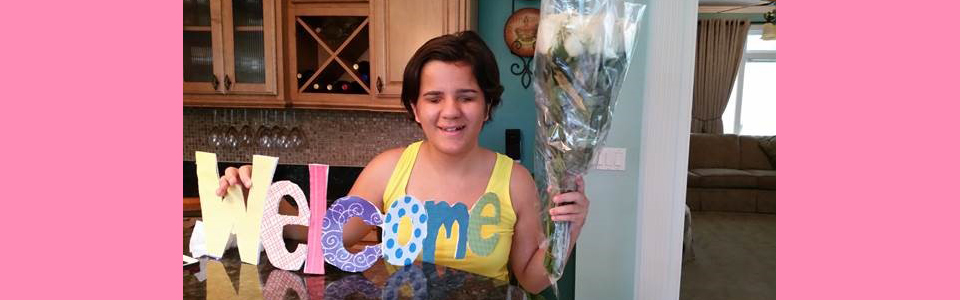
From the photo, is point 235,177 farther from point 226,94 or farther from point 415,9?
point 226,94

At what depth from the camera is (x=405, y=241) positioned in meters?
1.14

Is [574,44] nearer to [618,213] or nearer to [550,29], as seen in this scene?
[550,29]

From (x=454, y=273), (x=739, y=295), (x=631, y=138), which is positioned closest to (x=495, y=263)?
(x=454, y=273)

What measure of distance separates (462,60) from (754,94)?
7406mm

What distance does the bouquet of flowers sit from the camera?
3.01ft

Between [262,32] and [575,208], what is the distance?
92.2 inches

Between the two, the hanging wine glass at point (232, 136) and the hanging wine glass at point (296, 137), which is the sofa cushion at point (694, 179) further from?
the hanging wine glass at point (232, 136)

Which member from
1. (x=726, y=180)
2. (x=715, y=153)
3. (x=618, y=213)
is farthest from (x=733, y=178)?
(x=618, y=213)

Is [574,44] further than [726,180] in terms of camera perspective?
No

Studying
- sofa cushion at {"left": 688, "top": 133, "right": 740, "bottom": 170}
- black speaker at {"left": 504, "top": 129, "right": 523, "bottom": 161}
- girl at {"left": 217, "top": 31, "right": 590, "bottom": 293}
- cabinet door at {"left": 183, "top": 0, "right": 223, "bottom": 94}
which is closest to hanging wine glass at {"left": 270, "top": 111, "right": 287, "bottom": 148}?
cabinet door at {"left": 183, "top": 0, "right": 223, "bottom": 94}

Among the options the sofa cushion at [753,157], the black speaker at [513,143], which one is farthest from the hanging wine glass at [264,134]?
the sofa cushion at [753,157]

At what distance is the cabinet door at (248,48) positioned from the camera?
280cm

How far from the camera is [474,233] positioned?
120cm

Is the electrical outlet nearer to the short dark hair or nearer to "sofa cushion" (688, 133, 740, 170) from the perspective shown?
the short dark hair
